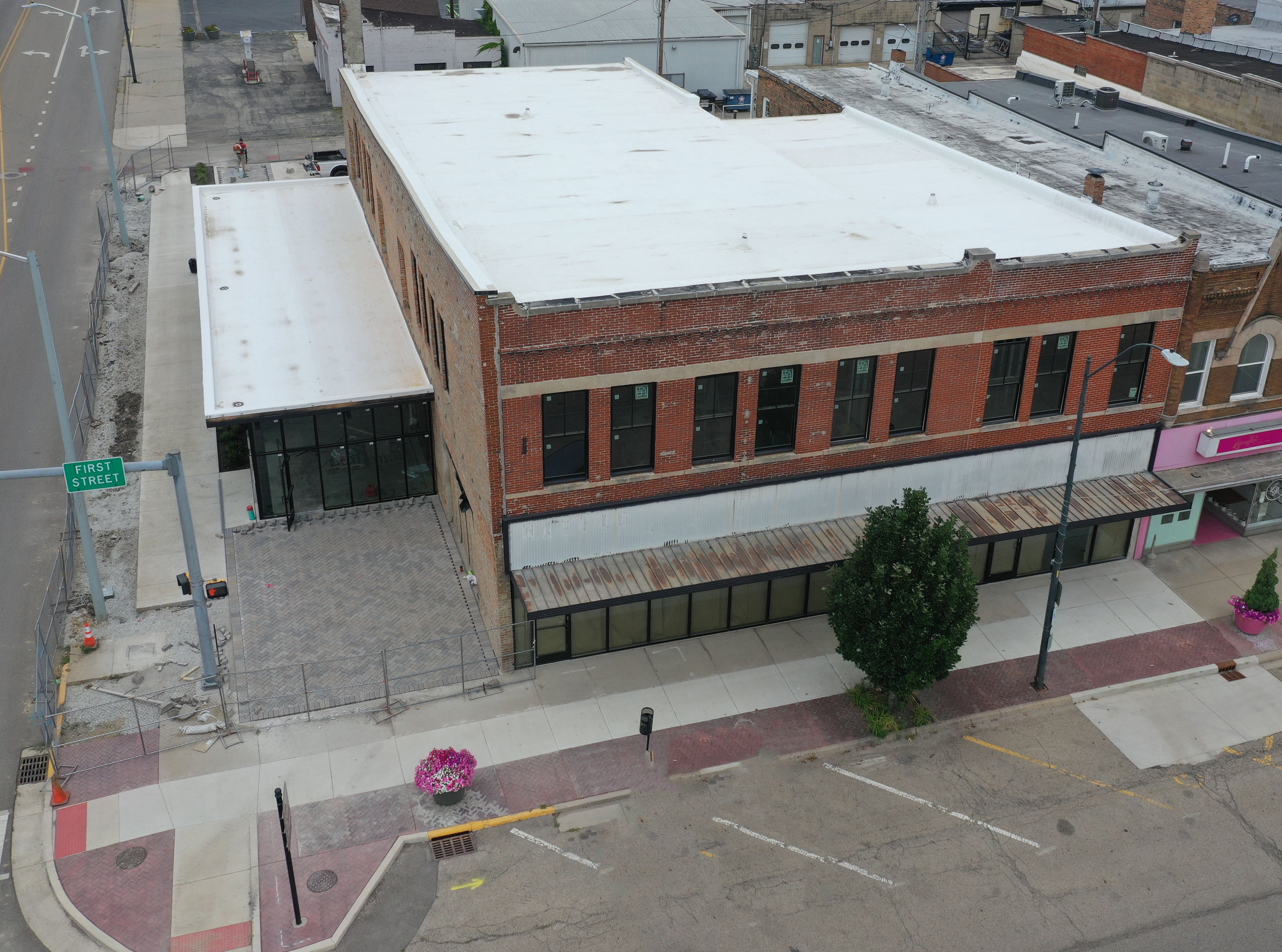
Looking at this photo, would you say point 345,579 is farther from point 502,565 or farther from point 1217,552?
point 1217,552

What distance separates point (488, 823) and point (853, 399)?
43.7 feet

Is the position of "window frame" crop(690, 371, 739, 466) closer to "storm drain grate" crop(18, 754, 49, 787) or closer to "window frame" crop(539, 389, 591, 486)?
"window frame" crop(539, 389, 591, 486)

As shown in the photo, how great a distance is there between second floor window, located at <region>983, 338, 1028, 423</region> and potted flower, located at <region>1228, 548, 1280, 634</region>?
24.3ft

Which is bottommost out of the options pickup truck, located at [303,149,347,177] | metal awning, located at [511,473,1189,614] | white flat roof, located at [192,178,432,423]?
metal awning, located at [511,473,1189,614]

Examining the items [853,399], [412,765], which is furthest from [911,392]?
[412,765]

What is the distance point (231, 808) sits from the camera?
25.3 meters

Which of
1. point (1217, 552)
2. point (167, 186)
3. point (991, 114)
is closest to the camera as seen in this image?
point (1217, 552)

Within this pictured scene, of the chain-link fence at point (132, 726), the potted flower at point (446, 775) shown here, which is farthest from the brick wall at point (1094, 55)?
the chain-link fence at point (132, 726)

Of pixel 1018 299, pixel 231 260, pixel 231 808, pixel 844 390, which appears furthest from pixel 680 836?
pixel 231 260

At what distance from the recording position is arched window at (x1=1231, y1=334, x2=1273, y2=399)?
32.7m

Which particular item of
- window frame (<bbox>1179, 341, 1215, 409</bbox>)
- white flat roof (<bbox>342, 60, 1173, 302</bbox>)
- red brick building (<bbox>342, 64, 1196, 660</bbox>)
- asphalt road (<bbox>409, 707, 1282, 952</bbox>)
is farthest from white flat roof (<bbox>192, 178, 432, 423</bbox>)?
window frame (<bbox>1179, 341, 1215, 409</bbox>)

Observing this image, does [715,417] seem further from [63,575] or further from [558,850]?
[63,575]

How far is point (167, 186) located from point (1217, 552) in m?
53.3

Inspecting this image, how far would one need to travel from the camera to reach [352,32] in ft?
231
